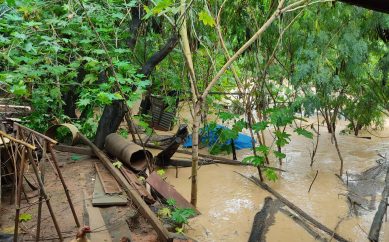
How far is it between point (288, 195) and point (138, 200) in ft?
10.9

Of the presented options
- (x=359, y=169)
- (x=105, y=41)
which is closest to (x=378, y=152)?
(x=359, y=169)

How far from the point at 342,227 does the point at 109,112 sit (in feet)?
17.1

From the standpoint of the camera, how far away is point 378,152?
998cm

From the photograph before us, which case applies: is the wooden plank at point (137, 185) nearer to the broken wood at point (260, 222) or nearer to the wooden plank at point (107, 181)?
the wooden plank at point (107, 181)

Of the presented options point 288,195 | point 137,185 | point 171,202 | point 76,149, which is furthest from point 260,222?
point 76,149

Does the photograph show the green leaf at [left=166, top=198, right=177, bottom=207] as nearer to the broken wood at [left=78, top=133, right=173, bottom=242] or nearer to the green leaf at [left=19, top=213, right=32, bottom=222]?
the broken wood at [left=78, top=133, right=173, bottom=242]

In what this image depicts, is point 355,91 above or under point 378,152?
above

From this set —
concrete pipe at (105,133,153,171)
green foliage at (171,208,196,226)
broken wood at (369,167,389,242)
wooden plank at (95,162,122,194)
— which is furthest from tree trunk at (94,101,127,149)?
broken wood at (369,167,389,242)

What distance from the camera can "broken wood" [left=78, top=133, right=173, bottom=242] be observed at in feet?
14.3

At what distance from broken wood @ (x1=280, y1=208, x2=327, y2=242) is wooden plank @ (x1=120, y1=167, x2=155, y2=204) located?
7.78 feet

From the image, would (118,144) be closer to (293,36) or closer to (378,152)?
(293,36)

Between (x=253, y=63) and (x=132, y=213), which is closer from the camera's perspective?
(x=132, y=213)

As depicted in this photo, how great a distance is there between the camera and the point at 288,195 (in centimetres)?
711

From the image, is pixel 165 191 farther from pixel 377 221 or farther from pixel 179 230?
pixel 377 221
